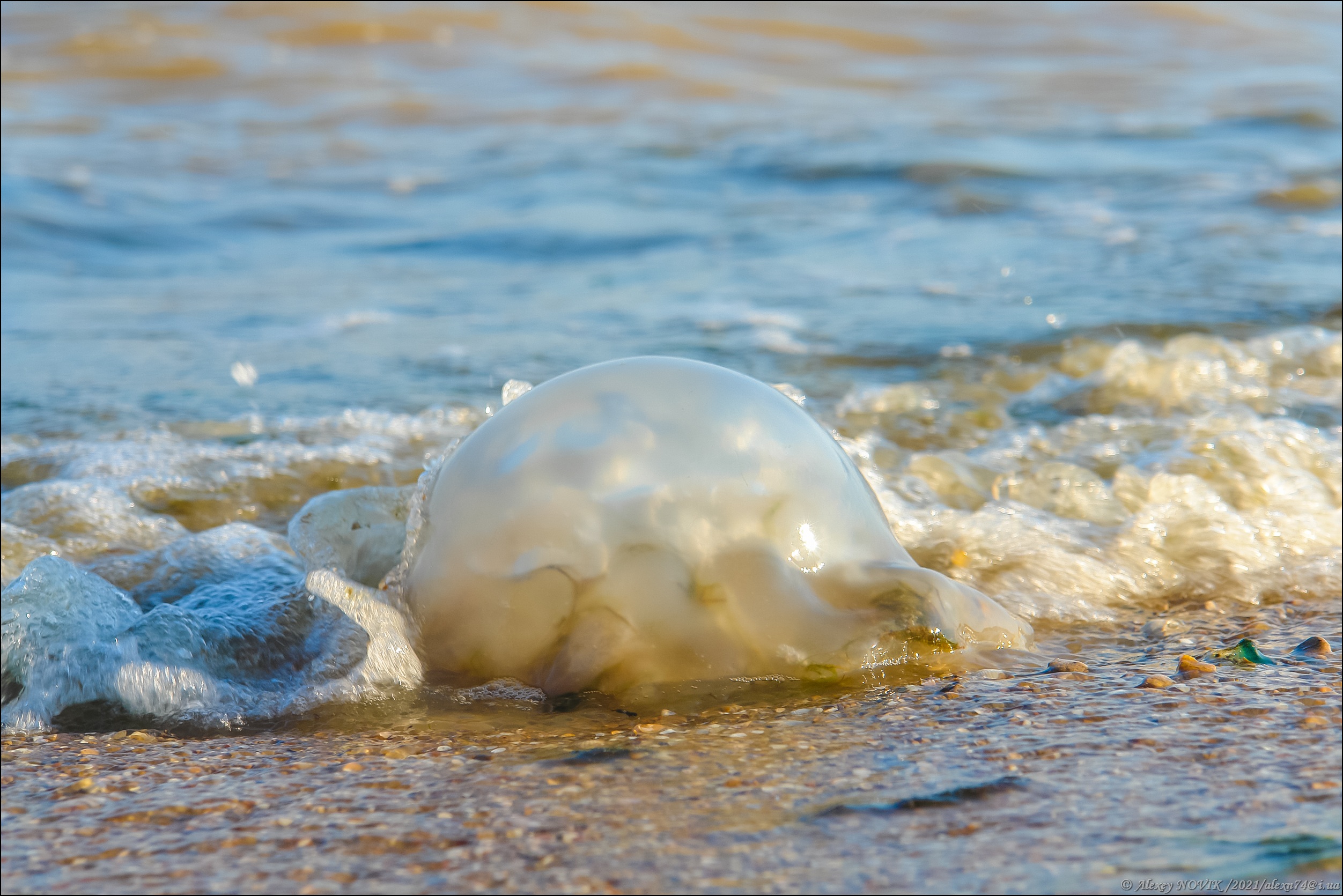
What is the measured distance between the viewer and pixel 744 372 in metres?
→ 3.61

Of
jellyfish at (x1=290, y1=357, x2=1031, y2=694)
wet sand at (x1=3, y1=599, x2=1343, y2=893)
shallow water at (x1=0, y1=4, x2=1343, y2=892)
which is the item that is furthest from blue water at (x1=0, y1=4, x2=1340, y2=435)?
wet sand at (x1=3, y1=599, x2=1343, y2=893)

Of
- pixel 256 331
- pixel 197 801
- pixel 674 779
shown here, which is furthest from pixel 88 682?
pixel 256 331

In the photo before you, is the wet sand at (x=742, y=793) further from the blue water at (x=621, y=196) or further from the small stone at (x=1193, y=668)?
the blue water at (x=621, y=196)

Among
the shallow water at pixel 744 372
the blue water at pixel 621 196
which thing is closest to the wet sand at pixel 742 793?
the shallow water at pixel 744 372

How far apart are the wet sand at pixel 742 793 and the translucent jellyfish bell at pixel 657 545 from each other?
0.23 ft

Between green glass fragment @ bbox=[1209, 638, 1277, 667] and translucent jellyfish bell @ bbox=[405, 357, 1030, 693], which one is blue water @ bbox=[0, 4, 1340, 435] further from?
green glass fragment @ bbox=[1209, 638, 1277, 667]

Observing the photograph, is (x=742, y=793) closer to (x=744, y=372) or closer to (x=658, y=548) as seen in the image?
(x=658, y=548)

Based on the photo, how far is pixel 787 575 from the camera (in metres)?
1.65

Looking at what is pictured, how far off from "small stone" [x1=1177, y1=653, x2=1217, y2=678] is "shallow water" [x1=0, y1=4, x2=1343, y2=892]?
0.04 m

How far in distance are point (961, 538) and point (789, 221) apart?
4.07 m

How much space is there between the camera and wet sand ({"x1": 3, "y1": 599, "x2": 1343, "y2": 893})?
1.18 m

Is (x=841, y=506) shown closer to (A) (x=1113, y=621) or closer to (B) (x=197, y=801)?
(A) (x=1113, y=621)

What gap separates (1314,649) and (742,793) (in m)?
0.96

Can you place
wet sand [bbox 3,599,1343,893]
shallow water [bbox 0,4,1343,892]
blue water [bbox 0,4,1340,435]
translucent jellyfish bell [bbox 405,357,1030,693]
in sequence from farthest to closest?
1. blue water [bbox 0,4,1340,435]
2. translucent jellyfish bell [bbox 405,357,1030,693]
3. shallow water [bbox 0,4,1343,892]
4. wet sand [bbox 3,599,1343,893]
